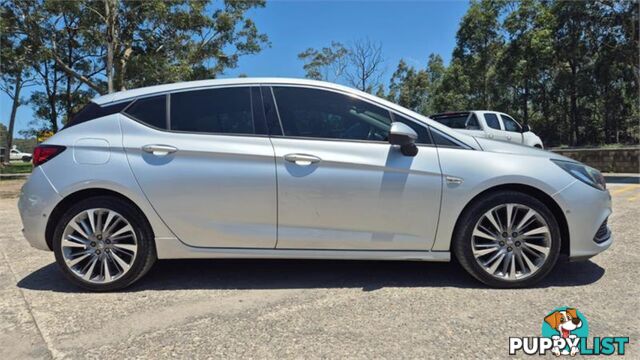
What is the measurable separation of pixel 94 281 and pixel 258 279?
1.25 m

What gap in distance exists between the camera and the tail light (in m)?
3.38

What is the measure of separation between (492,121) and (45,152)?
467 inches

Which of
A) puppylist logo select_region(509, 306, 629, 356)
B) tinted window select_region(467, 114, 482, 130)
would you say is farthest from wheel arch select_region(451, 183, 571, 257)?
tinted window select_region(467, 114, 482, 130)

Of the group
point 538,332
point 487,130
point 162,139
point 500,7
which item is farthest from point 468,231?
point 500,7

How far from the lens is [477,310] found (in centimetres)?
294

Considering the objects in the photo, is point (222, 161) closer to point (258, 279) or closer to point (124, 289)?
point (258, 279)

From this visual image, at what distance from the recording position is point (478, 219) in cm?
328

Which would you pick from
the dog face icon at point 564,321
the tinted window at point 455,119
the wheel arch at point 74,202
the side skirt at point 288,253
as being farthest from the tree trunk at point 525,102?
the wheel arch at point 74,202

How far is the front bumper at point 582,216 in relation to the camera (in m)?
3.28

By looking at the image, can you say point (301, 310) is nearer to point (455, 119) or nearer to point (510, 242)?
point (510, 242)

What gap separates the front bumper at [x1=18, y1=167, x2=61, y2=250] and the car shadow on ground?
18.4 inches

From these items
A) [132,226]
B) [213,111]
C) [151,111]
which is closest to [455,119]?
[213,111]

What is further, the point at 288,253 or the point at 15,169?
the point at 15,169

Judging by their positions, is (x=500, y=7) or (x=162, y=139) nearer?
(x=162, y=139)
